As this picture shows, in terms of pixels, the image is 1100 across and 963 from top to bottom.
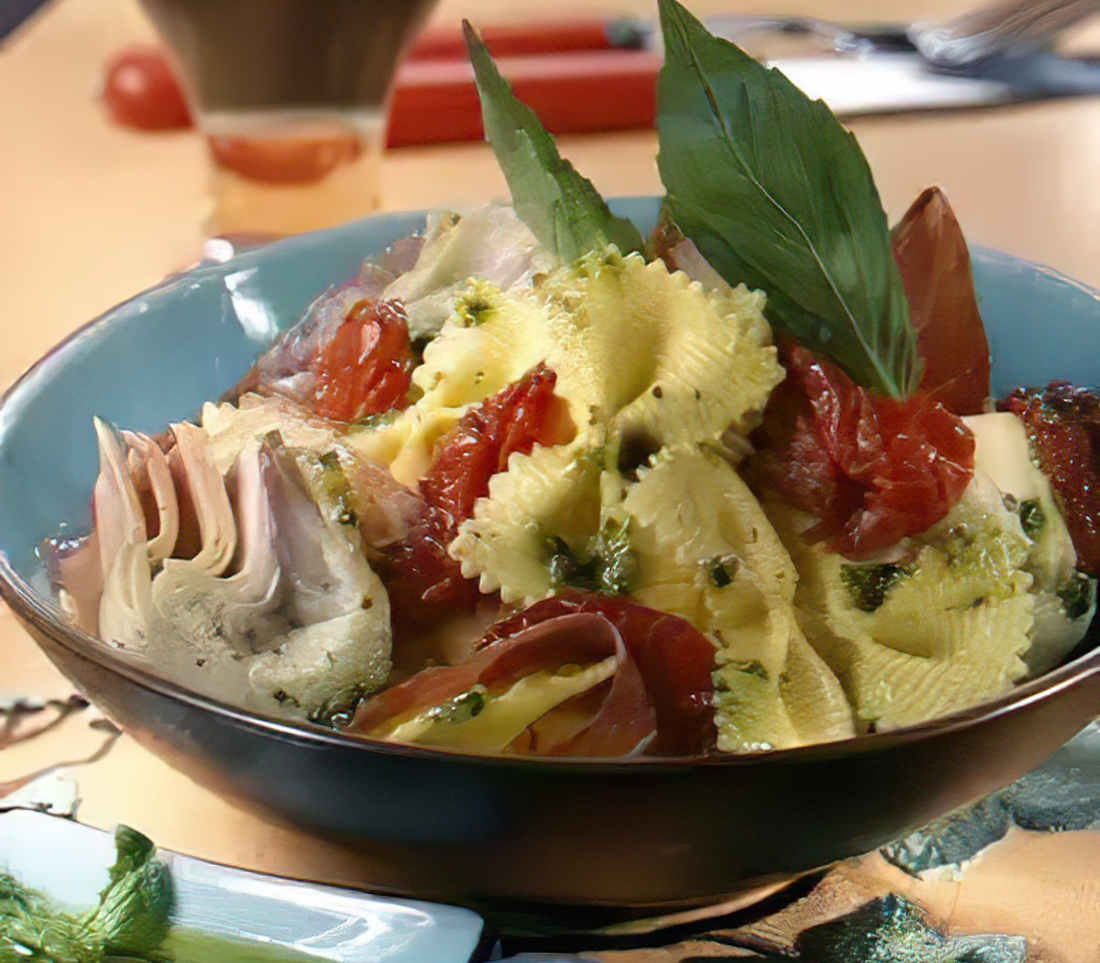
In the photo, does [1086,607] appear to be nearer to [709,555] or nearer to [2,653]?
[709,555]

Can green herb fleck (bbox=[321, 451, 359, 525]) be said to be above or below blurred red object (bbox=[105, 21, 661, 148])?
above

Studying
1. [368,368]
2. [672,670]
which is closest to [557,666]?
[672,670]

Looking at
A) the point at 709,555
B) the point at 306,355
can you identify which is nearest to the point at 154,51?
the point at 306,355

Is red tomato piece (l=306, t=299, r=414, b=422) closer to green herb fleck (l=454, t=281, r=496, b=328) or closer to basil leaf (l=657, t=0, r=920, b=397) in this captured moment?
green herb fleck (l=454, t=281, r=496, b=328)

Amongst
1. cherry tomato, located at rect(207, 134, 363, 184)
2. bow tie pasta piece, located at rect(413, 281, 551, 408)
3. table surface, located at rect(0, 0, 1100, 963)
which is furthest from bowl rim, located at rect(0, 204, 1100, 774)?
cherry tomato, located at rect(207, 134, 363, 184)

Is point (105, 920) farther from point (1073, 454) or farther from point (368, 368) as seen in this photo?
point (1073, 454)

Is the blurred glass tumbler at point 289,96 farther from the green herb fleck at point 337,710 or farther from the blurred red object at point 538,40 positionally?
the green herb fleck at point 337,710
